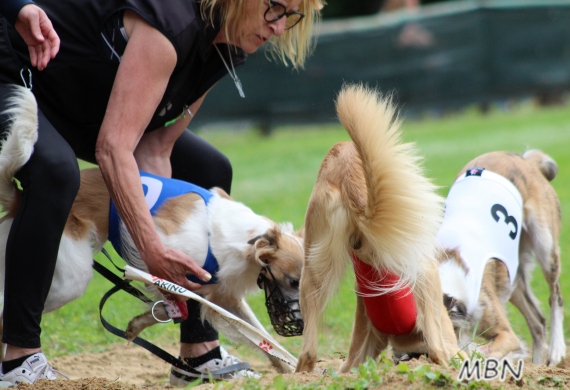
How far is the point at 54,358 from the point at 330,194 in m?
2.15

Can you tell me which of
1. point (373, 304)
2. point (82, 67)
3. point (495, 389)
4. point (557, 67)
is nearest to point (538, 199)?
point (373, 304)

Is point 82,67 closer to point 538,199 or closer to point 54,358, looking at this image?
point 54,358

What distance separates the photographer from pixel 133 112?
2922mm

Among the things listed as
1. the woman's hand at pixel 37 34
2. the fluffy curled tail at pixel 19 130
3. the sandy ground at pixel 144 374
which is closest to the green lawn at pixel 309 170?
the sandy ground at pixel 144 374

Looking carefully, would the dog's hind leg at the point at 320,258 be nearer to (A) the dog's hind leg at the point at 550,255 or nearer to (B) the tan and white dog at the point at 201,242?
(B) the tan and white dog at the point at 201,242

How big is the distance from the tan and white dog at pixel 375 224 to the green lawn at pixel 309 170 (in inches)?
7.1

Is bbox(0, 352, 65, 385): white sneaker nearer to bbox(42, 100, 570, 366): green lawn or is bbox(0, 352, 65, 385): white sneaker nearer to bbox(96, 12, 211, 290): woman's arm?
bbox(96, 12, 211, 290): woman's arm

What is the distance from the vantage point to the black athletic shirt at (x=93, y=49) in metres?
2.94

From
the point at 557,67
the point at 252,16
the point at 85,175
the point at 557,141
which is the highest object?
the point at 557,67

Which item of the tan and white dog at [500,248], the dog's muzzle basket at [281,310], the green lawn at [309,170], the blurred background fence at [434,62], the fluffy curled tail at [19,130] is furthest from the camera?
the blurred background fence at [434,62]

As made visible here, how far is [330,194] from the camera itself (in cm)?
288

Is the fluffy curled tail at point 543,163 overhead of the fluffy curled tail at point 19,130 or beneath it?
overhead

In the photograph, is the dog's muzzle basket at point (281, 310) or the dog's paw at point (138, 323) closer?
the dog's muzzle basket at point (281, 310)

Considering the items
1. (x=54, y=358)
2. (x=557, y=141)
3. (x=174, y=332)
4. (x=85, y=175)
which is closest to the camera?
(x=85, y=175)
